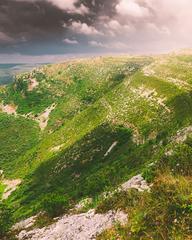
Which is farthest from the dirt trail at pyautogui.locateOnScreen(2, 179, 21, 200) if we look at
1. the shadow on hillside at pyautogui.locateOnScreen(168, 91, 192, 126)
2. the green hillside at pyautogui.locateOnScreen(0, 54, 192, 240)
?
the shadow on hillside at pyautogui.locateOnScreen(168, 91, 192, 126)

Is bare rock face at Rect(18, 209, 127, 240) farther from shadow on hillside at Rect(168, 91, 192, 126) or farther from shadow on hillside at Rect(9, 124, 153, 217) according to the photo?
shadow on hillside at Rect(9, 124, 153, 217)

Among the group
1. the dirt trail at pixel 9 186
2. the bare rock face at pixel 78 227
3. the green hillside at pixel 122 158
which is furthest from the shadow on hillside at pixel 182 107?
the bare rock face at pixel 78 227

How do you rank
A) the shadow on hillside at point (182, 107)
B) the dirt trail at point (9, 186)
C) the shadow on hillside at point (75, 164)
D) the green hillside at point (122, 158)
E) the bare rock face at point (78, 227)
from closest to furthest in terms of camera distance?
the green hillside at point (122, 158)
the bare rock face at point (78, 227)
the shadow on hillside at point (182, 107)
the shadow on hillside at point (75, 164)
the dirt trail at point (9, 186)

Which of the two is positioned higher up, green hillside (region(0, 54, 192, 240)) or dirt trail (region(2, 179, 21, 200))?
green hillside (region(0, 54, 192, 240))

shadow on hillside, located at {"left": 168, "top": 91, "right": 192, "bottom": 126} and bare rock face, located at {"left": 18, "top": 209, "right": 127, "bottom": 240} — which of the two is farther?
shadow on hillside, located at {"left": 168, "top": 91, "right": 192, "bottom": 126}

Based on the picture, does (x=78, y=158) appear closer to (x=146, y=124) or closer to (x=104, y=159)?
(x=104, y=159)

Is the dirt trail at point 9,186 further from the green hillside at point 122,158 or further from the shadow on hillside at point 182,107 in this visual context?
the shadow on hillside at point 182,107
